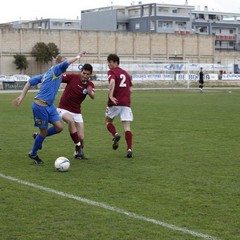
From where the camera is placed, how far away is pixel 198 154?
38.3 feet

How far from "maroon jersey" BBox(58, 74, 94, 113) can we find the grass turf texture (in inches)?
40.8

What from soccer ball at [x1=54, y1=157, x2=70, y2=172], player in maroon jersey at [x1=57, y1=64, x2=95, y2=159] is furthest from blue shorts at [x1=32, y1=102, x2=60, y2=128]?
soccer ball at [x1=54, y1=157, x2=70, y2=172]

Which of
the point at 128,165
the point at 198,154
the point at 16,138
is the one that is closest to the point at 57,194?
the point at 128,165

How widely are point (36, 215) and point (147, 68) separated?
2247 inches

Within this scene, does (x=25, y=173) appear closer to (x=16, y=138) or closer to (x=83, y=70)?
(x=83, y=70)

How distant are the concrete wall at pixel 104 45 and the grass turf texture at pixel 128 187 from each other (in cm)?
6403

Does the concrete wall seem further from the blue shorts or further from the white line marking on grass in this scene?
the white line marking on grass

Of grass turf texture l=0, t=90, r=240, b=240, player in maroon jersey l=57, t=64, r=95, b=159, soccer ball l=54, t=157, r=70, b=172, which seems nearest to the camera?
grass turf texture l=0, t=90, r=240, b=240

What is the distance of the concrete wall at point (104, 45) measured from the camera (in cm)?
7744

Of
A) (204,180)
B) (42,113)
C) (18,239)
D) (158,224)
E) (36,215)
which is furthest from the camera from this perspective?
(42,113)

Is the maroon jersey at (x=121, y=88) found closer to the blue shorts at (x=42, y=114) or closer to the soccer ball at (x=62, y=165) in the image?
the blue shorts at (x=42, y=114)

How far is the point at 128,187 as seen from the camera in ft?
27.3

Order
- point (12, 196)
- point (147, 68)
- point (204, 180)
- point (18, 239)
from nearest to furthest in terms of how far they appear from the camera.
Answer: point (18, 239) → point (12, 196) → point (204, 180) → point (147, 68)

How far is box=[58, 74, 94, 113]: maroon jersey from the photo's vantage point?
36.4 ft
